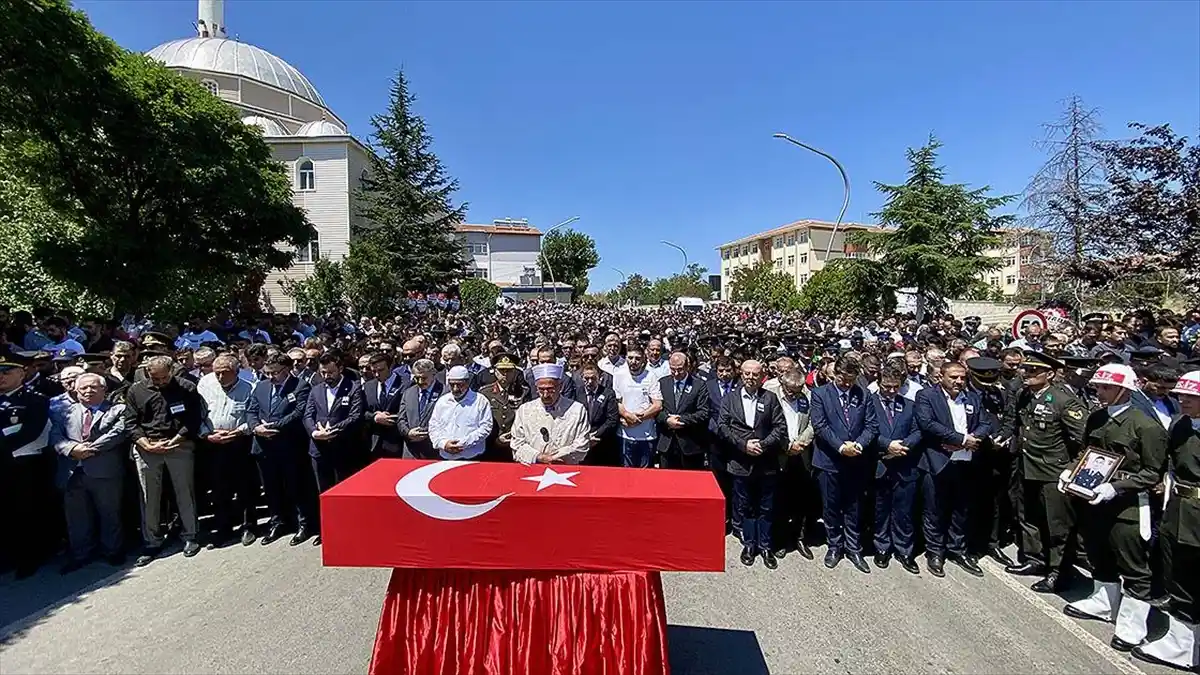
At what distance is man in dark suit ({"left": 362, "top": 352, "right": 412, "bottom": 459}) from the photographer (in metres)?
6.52

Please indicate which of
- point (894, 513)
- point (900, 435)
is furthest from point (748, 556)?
point (900, 435)

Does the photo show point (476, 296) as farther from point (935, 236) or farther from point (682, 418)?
point (682, 418)

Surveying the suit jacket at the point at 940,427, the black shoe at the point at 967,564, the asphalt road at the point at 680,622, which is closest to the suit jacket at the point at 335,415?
the asphalt road at the point at 680,622

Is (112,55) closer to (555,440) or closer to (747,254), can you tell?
(555,440)

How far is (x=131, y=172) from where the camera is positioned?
683 inches

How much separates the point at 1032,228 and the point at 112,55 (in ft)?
89.6

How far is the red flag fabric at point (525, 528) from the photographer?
331 cm

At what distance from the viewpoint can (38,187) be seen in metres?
17.6

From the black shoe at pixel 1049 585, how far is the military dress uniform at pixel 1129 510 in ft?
1.93

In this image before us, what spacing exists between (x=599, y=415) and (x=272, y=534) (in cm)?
360

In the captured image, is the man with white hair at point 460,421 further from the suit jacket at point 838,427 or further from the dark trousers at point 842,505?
the dark trousers at point 842,505

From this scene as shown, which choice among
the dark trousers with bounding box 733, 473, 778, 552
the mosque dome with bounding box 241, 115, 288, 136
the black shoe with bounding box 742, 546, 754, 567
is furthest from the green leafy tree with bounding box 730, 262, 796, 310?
the mosque dome with bounding box 241, 115, 288, 136

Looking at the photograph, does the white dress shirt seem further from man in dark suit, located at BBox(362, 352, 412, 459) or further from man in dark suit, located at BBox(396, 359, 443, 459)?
man in dark suit, located at BBox(362, 352, 412, 459)

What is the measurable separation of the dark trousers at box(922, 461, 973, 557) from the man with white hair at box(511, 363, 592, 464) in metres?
3.25
